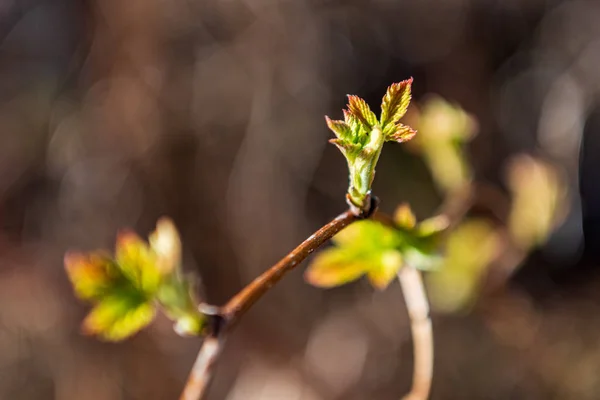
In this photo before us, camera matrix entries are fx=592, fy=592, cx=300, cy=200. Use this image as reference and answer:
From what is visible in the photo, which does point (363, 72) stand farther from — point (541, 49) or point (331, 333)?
point (331, 333)

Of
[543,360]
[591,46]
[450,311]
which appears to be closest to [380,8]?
[591,46]

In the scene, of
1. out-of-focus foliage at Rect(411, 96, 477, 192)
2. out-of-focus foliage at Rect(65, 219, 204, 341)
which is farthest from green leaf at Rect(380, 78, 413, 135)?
out-of-focus foliage at Rect(411, 96, 477, 192)

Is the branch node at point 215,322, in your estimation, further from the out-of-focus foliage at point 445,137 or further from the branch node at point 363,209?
the out-of-focus foliage at point 445,137

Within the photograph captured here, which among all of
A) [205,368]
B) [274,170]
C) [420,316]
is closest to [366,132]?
[205,368]

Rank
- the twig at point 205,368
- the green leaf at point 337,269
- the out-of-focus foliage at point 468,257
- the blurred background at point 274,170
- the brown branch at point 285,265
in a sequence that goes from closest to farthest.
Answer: the brown branch at point 285,265 → the twig at point 205,368 → the green leaf at point 337,269 → the out-of-focus foliage at point 468,257 → the blurred background at point 274,170

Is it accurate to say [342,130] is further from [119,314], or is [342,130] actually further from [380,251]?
[119,314]

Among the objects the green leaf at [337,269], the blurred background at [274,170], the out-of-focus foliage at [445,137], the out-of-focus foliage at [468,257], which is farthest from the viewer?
the blurred background at [274,170]

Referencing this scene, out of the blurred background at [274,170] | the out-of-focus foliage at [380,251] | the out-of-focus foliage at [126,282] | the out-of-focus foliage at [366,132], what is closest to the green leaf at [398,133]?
the out-of-focus foliage at [366,132]

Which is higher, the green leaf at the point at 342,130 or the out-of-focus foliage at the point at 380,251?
the green leaf at the point at 342,130

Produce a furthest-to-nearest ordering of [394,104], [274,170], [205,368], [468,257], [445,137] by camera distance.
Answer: [274,170] < [468,257] < [445,137] < [205,368] < [394,104]
